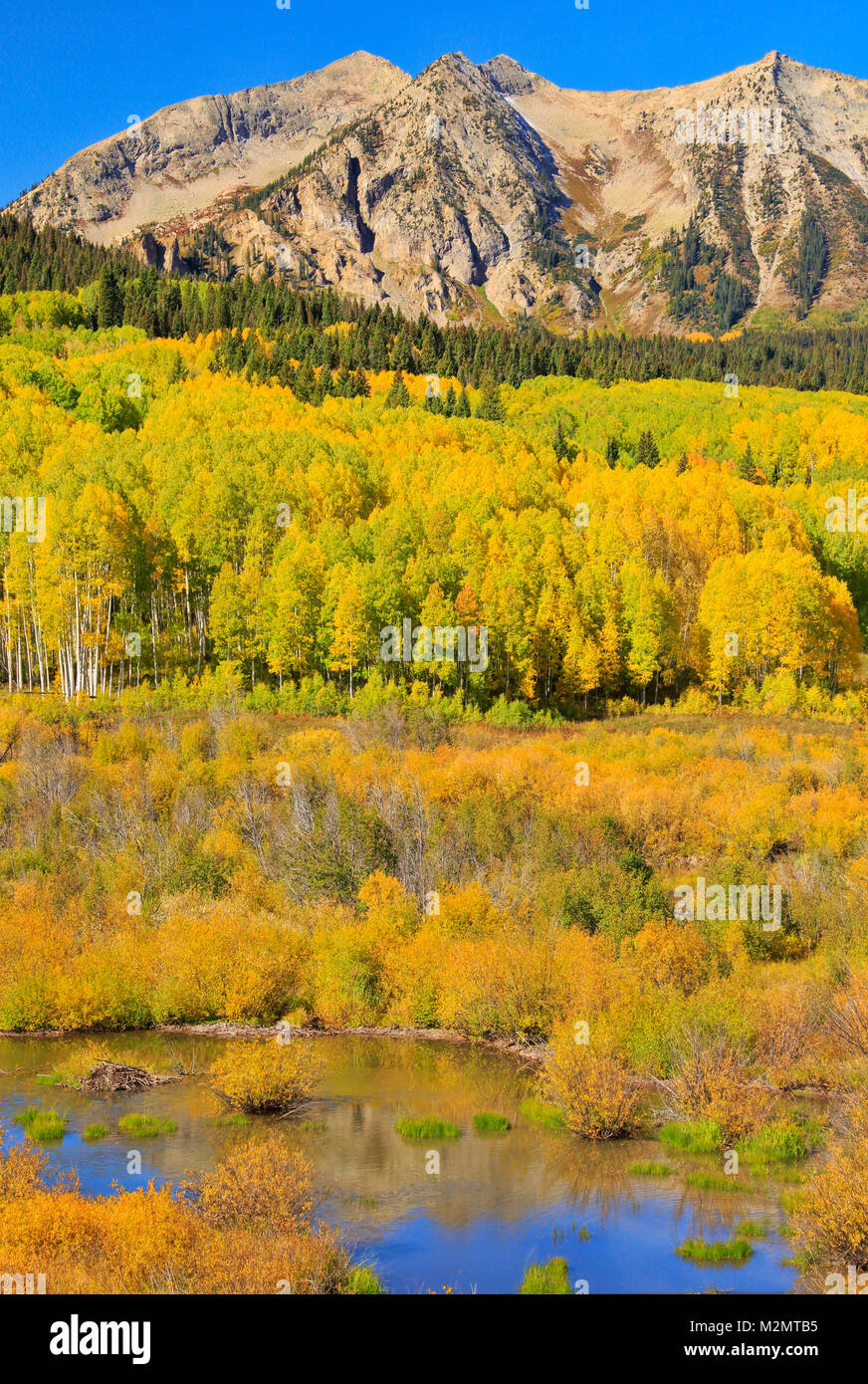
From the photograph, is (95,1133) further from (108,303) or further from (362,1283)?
(108,303)

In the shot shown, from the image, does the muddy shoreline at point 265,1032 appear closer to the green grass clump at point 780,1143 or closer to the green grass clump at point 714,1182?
the green grass clump at point 780,1143

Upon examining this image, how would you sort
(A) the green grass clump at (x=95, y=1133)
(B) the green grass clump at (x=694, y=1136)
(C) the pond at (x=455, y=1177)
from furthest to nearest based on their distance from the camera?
(A) the green grass clump at (x=95, y=1133) → (B) the green grass clump at (x=694, y=1136) → (C) the pond at (x=455, y=1177)

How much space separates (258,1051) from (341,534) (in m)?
50.4

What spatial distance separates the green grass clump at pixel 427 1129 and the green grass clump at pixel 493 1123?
56cm

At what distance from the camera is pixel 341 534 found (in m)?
77.7

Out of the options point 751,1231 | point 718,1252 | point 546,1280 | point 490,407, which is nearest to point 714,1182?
point 751,1231

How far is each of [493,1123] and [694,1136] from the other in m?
4.83

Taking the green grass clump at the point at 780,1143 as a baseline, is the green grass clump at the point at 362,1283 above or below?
above

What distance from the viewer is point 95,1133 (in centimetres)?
2845

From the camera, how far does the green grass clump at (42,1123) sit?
91.9 ft

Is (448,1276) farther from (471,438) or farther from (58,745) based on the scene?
(471,438)

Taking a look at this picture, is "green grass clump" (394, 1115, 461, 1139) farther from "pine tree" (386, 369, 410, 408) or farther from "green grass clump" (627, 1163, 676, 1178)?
"pine tree" (386, 369, 410, 408)

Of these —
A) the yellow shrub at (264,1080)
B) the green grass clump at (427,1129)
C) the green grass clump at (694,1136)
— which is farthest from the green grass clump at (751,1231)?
the yellow shrub at (264,1080)
